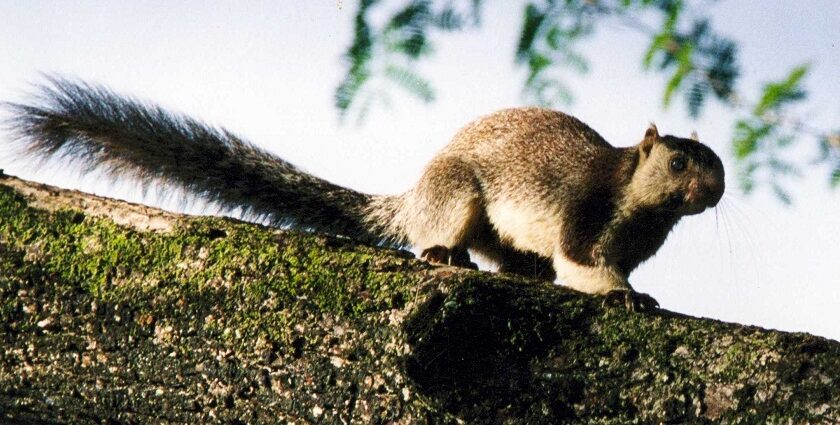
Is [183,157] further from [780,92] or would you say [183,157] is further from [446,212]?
[780,92]

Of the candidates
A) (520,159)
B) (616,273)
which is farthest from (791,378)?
(520,159)

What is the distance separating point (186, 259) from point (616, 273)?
278 cm

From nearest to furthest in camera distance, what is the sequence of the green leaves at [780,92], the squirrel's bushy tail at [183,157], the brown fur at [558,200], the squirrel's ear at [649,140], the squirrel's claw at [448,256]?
1. the green leaves at [780,92]
2. the squirrel's bushy tail at [183,157]
3. the squirrel's claw at [448,256]
4. the brown fur at [558,200]
5. the squirrel's ear at [649,140]

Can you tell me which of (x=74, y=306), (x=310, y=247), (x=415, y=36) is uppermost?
(x=415, y=36)

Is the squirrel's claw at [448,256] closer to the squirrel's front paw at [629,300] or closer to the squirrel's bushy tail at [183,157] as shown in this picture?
the squirrel's bushy tail at [183,157]

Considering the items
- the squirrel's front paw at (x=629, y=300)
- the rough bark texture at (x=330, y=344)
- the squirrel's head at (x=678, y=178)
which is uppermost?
the squirrel's head at (x=678, y=178)

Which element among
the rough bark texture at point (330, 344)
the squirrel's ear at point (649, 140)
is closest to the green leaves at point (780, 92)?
the rough bark texture at point (330, 344)

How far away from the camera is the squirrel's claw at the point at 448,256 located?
5055 mm

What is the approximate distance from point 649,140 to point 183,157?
2.73m

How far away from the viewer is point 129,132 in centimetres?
488

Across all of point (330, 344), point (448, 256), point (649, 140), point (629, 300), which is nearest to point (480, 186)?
point (448, 256)

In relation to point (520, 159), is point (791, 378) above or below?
below

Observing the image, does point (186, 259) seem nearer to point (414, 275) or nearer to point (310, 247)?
point (310, 247)

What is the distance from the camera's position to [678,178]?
5230 mm
